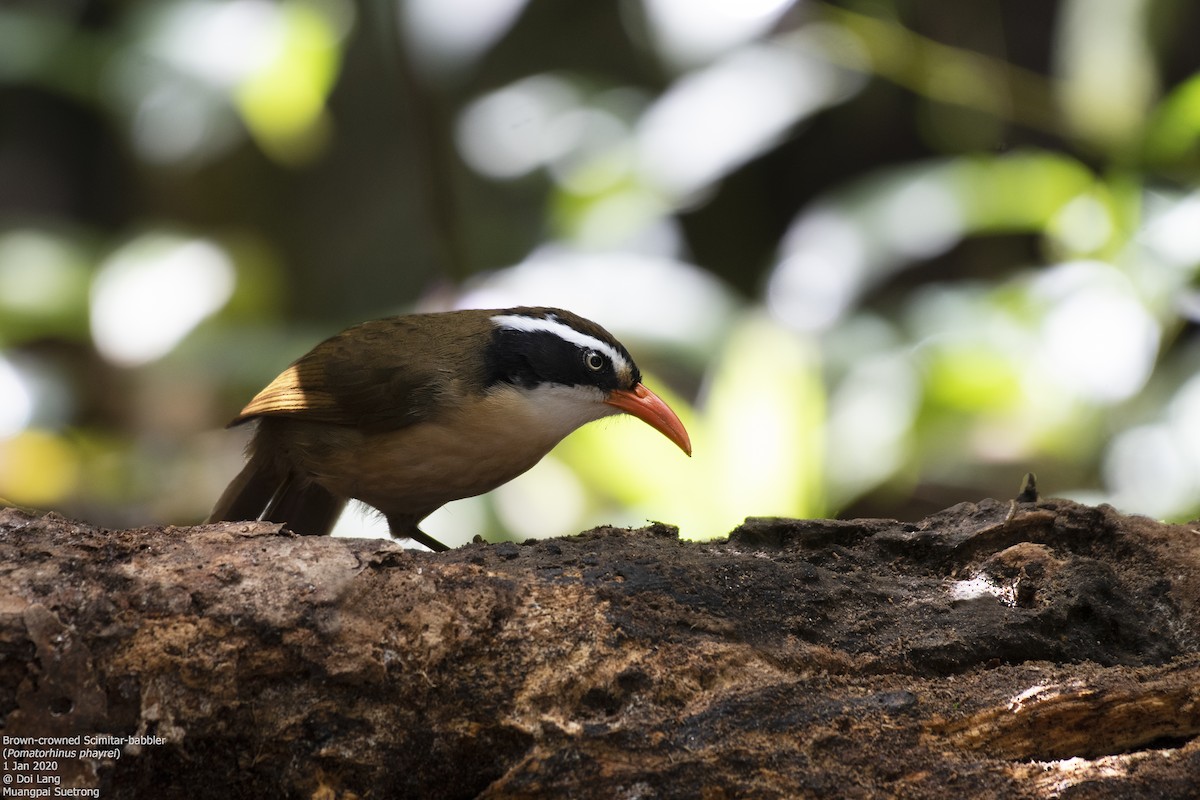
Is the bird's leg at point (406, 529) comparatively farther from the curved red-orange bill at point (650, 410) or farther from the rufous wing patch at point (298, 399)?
the curved red-orange bill at point (650, 410)

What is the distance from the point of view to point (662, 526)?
11.3ft

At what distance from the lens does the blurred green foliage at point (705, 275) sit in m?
5.54

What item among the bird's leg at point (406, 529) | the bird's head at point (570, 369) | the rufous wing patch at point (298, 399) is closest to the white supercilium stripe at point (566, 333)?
the bird's head at point (570, 369)

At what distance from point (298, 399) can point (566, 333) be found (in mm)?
1011

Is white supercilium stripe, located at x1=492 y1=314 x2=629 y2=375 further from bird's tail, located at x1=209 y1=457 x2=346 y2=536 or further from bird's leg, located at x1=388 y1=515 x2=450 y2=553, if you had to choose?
bird's tail, located at x1=209 y1=457 x2=346 y2=536

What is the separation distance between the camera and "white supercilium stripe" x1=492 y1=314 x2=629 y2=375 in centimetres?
447

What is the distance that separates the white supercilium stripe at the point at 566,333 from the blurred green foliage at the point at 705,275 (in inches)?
40.3

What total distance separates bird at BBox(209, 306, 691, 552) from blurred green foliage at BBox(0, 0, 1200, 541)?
2.07ft

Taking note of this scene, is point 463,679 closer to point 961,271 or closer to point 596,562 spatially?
point 596,562

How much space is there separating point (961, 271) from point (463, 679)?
8.04 meters

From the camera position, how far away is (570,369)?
446 cm

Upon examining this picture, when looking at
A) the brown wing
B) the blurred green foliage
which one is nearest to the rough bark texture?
the brown wing

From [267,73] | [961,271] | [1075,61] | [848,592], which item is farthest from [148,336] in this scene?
[961,271]

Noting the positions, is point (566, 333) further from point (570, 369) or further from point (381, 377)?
point (381, 377)
